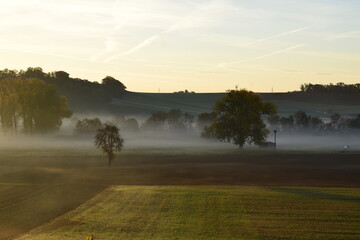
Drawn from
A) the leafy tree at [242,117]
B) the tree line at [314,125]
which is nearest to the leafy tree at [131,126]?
the tree line at [314,125]

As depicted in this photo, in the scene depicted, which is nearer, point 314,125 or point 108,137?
point 108,137

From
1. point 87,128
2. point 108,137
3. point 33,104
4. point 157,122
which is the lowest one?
point 87,128

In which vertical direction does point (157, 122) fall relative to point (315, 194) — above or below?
above

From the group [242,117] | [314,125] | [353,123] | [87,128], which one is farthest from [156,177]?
[353,123]

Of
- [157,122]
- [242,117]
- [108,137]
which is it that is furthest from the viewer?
[157,122]

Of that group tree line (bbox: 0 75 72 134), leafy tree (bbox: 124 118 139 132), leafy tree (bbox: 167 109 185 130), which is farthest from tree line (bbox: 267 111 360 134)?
tree line (bbox: 0 75 72 134)

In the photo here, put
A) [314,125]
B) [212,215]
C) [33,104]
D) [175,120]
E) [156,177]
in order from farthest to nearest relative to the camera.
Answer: [314,125] → [175,120] → [33,104] → [156,177] → [212,215]

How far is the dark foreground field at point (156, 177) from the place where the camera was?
4212 cm

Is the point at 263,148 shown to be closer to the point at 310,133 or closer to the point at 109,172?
the point at 109,172

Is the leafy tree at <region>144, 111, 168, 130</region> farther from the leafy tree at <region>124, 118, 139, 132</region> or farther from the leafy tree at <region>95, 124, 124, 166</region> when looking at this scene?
the leafy tree at <region>95, 124, 124, 166</region>

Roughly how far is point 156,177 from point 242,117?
45033 millimetres

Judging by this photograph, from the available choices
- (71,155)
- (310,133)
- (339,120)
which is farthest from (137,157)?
(339,120)

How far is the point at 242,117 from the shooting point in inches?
4126

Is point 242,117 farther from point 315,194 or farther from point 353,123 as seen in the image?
point 353,123
